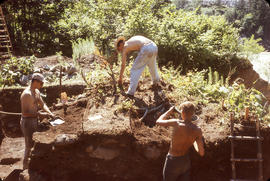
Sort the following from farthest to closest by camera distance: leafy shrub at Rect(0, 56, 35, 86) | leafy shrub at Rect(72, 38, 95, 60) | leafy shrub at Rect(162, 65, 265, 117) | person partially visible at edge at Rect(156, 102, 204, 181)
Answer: leafy shrub at Rect(72, 38, 95, 60) → leafy shrub at Rect(0, 56, 35, 86) → leafy shrub at Rect(162, 65, 265, 117) → person partially visible at edge at Rect(156, 102, 204, 181)

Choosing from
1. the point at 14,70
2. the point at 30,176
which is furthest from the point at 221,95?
the point at 14,70

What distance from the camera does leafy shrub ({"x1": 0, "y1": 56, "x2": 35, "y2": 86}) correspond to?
775 centimetres

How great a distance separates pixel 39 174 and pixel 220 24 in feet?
28.6

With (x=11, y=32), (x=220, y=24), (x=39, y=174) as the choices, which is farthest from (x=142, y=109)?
(x=11, y=32)

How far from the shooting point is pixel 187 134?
3.35m

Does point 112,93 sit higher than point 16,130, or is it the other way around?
point 112,93

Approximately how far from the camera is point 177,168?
3.43 m

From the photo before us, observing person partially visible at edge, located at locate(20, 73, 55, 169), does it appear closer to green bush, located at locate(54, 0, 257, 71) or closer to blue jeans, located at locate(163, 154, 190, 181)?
blue jeans, located at locate(163, 154, 190, 181)

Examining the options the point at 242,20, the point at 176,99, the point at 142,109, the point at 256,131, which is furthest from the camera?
the point at 242,20

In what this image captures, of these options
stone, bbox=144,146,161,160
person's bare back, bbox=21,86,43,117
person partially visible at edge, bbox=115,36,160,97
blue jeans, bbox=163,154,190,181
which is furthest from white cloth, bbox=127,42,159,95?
blue jeans, bbox=163,154,190,181

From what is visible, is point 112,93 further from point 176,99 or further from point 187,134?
point 187,134

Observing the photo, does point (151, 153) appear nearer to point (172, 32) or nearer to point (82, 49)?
point (82, 49)

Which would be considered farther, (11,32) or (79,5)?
(79,5)

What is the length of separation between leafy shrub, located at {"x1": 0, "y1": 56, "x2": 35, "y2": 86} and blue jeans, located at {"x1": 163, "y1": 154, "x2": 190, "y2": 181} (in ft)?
20.6
